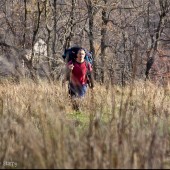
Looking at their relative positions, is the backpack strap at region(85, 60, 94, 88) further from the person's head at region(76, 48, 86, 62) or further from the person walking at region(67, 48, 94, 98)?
the person's head at region(76, 48, 86, 62)

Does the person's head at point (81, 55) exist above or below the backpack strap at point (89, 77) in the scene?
above

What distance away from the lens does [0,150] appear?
13.5 ft

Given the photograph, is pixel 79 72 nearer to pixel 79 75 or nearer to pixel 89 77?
pixel 79 75

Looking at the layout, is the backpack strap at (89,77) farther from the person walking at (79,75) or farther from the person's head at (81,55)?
the person's head at (81,55)

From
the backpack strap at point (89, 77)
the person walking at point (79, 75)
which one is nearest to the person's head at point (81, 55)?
the person walking at point (79, 75)

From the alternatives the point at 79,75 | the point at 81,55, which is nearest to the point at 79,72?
the point at 79,75

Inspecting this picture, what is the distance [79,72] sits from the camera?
8711 mm

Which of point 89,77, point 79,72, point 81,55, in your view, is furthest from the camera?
point 89,77

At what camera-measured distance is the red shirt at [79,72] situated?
8.66m

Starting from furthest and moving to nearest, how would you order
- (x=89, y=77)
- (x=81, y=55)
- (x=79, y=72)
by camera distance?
(x=89, y=77), (x=79, y=72), (x=81, y=55)

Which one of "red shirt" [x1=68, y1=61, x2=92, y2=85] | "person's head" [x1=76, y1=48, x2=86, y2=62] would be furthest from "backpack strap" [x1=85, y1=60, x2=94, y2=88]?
"person's head" [x1=76, y1=48, x2=86, y2=62]

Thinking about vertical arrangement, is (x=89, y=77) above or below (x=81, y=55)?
below

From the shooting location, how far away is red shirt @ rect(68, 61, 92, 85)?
866 cm

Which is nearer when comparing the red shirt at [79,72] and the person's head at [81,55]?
the person's head at [81,55]
